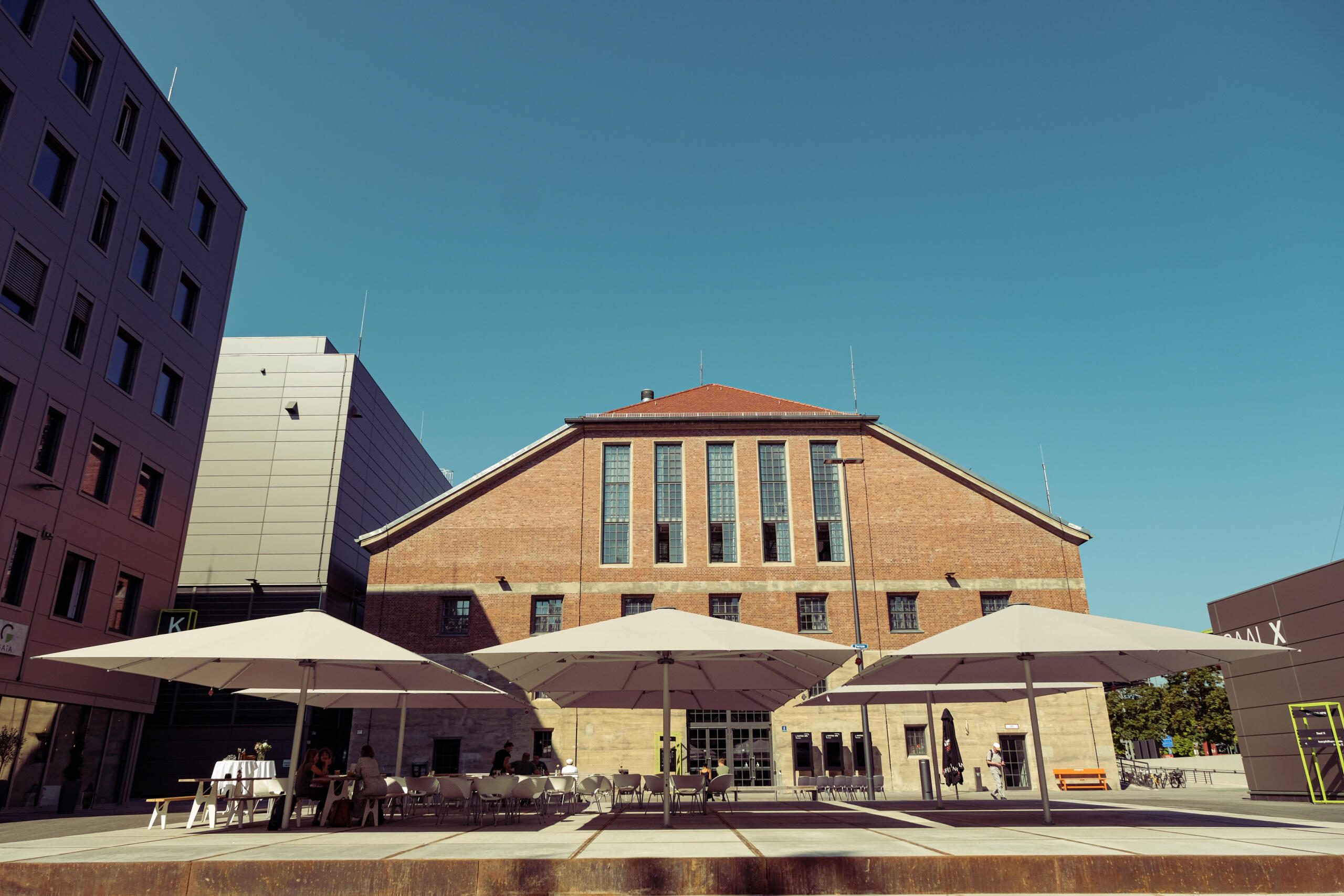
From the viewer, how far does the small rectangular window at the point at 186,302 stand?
28109 millimetres

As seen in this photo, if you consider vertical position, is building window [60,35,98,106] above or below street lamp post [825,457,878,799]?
above

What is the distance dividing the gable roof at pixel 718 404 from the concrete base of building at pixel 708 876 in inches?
1081

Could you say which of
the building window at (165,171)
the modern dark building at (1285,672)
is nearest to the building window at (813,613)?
the modern dark building at (1285,672)

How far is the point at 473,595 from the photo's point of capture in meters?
A: 31.3

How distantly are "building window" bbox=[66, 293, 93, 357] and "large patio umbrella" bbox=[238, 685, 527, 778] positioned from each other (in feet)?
40.4

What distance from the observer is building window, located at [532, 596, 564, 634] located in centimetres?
3123

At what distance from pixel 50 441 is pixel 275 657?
16.0 meters

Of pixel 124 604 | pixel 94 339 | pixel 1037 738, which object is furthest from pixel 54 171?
pixel 1037 738

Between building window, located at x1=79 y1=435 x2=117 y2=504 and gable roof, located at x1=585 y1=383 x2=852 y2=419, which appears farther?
gable roof, located at x1=585 y1=383 x2=852 y2=419

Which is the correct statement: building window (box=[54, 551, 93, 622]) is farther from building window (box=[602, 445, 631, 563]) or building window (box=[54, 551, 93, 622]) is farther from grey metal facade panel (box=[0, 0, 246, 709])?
building window (box=[602, 445, 631, 563])

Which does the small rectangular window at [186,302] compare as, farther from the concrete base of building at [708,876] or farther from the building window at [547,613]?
the concrete base of building at [708,876]

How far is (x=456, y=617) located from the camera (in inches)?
1233

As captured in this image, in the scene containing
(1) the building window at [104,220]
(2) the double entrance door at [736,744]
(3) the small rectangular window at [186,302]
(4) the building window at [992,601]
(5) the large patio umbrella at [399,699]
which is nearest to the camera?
(5) the large patio umbrella at [399,699]

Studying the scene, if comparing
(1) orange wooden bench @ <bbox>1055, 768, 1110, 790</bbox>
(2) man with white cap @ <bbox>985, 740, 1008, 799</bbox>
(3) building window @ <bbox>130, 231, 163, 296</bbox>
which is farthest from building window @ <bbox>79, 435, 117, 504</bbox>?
(1) orange wooden bench @ <bbox>1055, 768, 1110, 790</bbox>
